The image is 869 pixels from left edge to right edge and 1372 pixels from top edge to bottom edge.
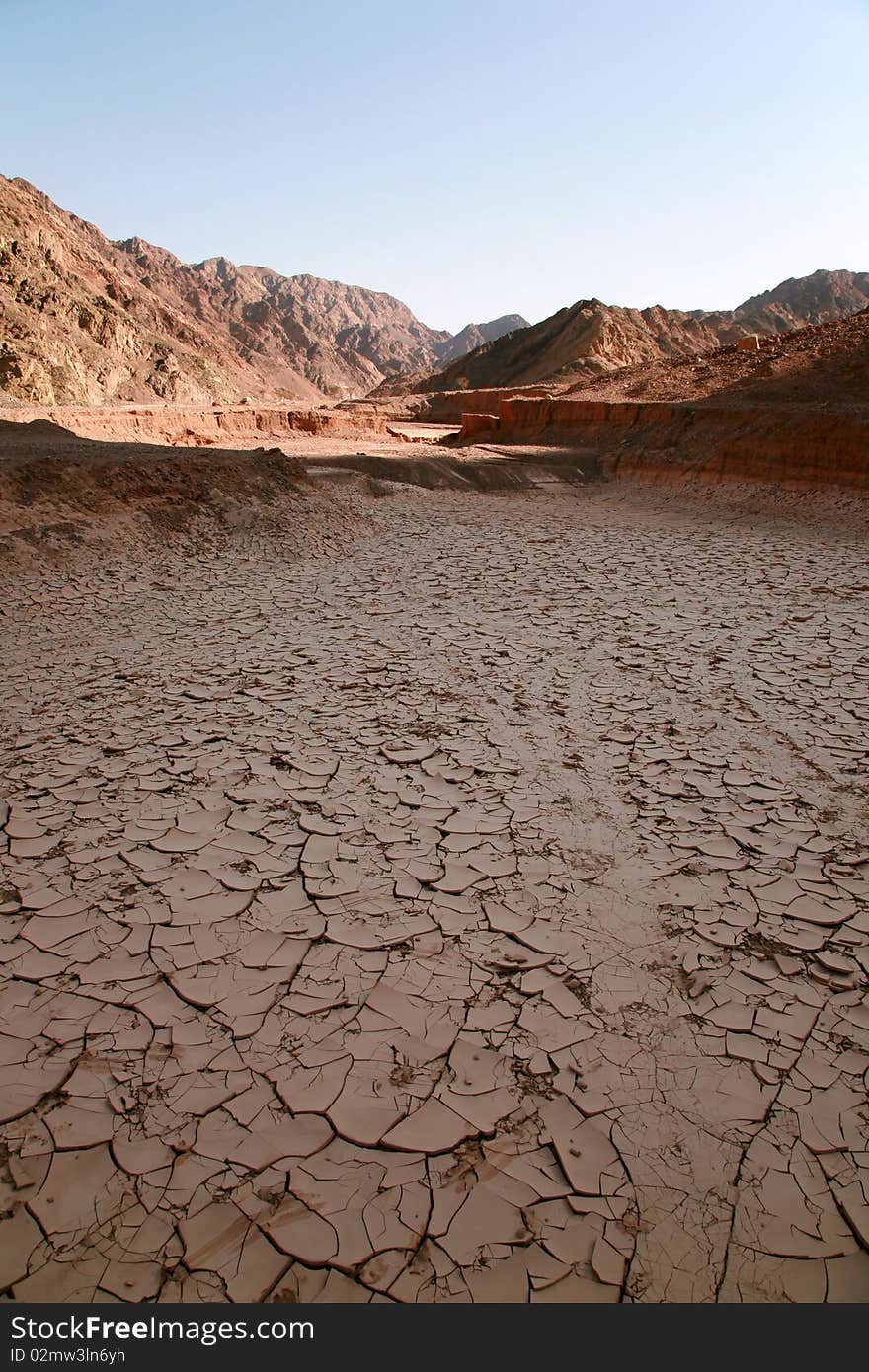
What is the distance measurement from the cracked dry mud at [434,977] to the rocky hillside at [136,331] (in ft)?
67.4

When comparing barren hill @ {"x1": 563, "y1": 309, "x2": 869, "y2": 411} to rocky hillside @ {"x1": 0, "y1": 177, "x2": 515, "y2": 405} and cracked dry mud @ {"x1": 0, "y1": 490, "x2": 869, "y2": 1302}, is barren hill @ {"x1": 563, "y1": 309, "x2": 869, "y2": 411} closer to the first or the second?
cracked dry mud @ {"x1": 0, "y1": 490, "x2": 869, "y2": 1302}

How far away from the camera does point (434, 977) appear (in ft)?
6.50

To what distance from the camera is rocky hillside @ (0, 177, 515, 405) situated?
21141 mm

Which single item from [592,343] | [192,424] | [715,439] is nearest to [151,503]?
[192,424]

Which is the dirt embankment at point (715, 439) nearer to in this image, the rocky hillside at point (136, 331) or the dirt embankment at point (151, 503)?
the dirt embankment at point (151, 503)

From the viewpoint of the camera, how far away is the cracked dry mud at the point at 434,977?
138cm

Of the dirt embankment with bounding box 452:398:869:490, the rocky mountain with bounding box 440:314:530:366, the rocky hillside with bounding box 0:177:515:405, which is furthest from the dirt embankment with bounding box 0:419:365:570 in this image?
the rocky mountain with bounding box 440:314:530:366

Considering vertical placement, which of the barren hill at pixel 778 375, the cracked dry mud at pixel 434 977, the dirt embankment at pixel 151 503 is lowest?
the cracked dry mud at pixel 434 977

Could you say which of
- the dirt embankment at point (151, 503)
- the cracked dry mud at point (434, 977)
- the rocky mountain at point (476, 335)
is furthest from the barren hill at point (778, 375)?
the rocky mountain at point (476, 335)

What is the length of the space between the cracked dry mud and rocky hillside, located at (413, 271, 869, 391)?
71.7 ft

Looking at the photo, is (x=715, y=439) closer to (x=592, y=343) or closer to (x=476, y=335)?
(x=592, y=343)

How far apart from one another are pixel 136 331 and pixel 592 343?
1684 cm
